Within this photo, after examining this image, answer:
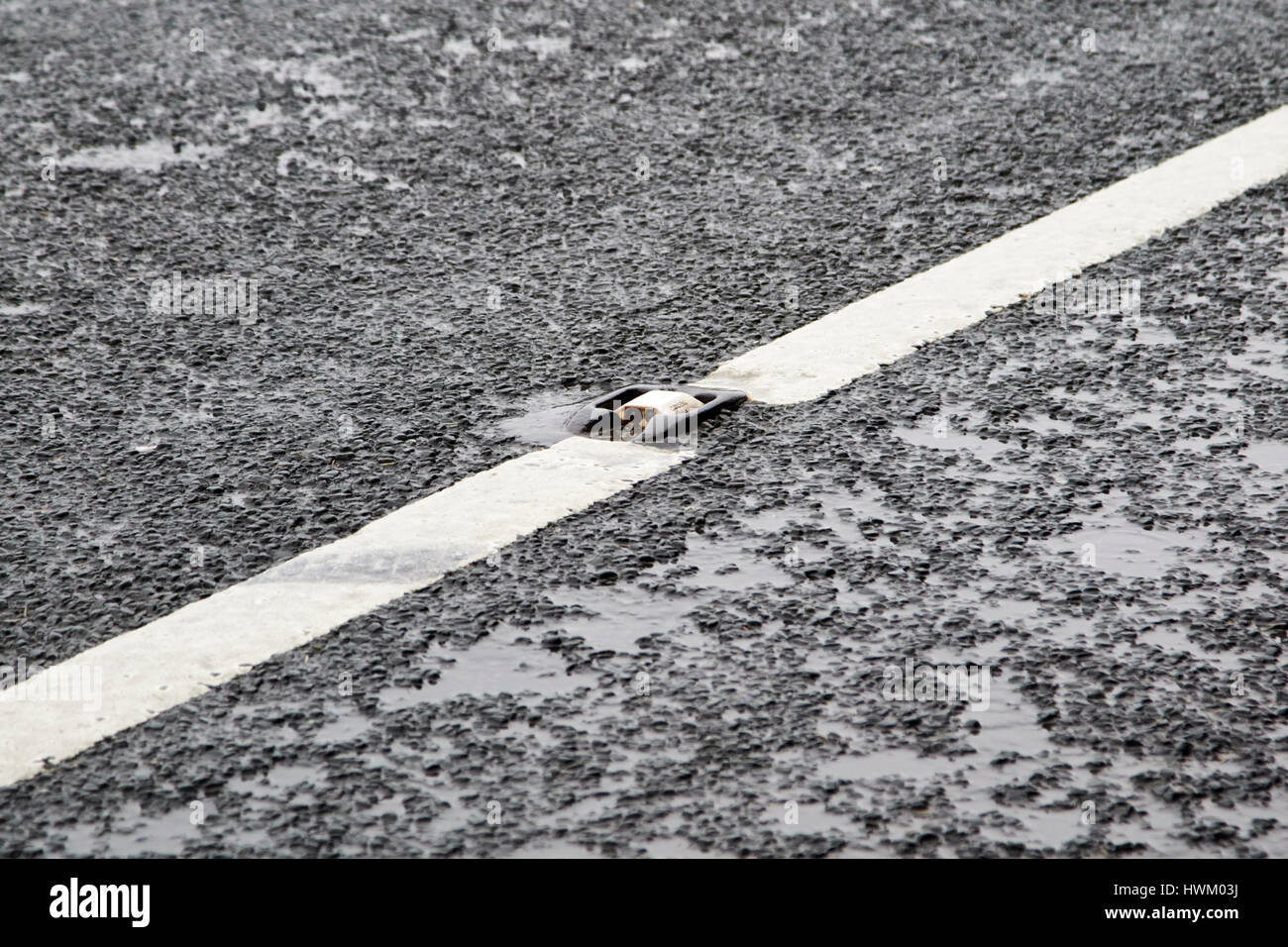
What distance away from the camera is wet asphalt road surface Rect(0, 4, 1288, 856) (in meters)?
2.04

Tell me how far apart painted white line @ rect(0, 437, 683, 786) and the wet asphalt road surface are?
0.16 feet

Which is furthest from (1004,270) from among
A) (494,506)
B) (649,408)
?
(494,506)

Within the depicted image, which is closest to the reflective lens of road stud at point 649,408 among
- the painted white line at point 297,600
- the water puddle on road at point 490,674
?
the painted white line at point 297,600

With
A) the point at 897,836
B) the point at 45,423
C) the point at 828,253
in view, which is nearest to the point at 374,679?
the point at 897,836

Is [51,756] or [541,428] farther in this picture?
[541,428]

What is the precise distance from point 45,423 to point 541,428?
1001 millimetres

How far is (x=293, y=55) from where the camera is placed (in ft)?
18.0

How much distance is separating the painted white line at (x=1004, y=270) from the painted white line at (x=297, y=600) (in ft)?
1.60

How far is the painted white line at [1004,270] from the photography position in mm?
3299

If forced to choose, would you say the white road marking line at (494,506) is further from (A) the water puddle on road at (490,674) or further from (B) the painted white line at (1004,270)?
(A) the water puddle on road at (490,674)

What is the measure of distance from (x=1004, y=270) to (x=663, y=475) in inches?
54.3

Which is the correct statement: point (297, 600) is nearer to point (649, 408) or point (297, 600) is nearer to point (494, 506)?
point (494, 506)

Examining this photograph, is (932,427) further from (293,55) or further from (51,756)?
(293,55)

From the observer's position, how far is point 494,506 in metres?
2.75
